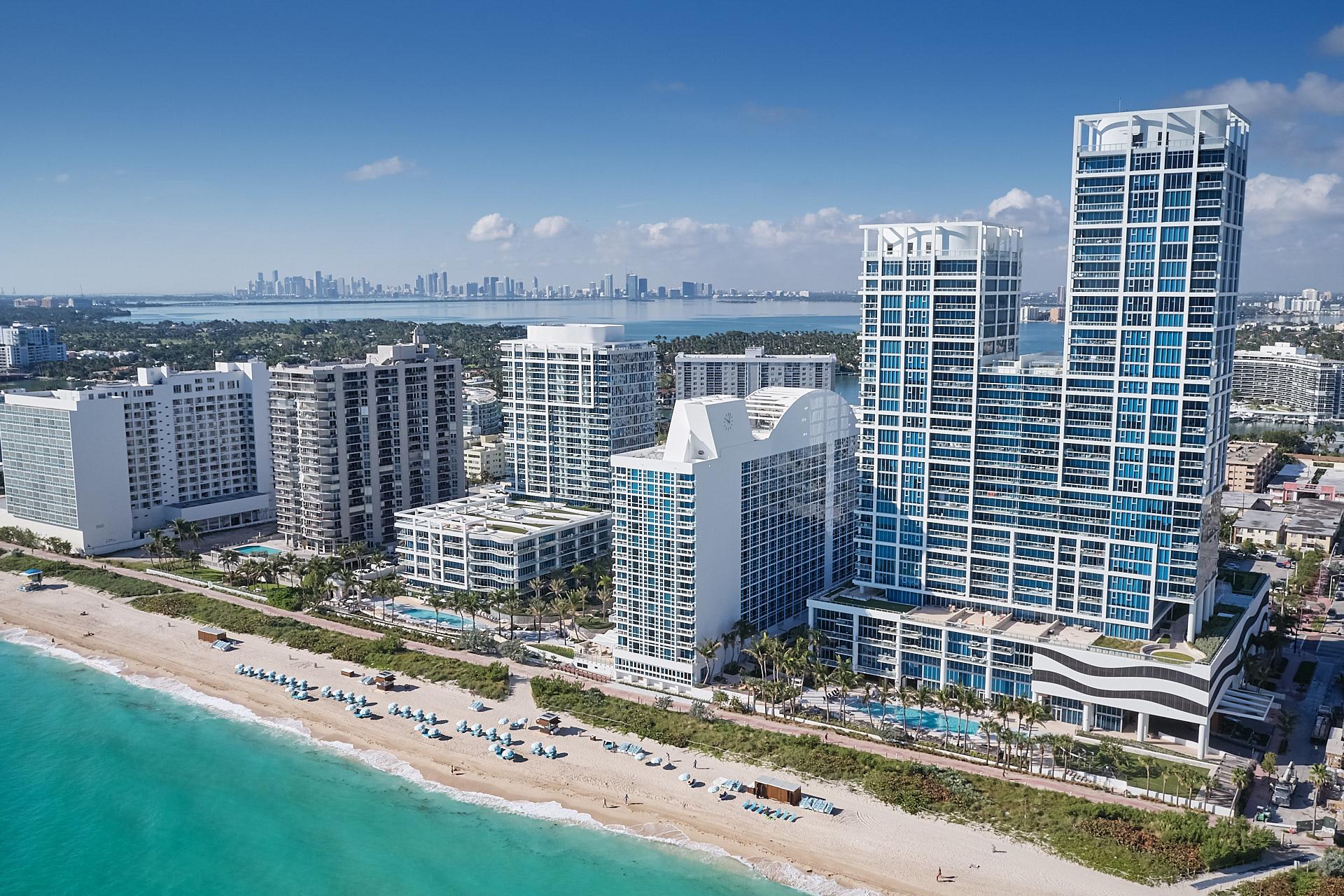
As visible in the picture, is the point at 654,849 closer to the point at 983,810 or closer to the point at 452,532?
the point at 983,810

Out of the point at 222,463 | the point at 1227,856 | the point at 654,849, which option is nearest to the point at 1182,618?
the point at 1227,856

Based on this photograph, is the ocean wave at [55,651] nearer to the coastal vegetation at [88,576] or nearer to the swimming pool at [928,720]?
the coastal vegetation at [88,576]

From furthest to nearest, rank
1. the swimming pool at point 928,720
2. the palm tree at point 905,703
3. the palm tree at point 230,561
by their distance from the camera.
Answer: the palm tree at point 230,561 < the swimming pool at point 928,720 < the palm tree at point 905,703

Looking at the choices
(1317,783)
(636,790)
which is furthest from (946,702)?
(636,790)

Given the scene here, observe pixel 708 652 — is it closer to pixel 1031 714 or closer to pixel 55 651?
pixel 1031 714

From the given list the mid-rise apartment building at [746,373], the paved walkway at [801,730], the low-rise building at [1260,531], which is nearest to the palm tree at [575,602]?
the paved walkway at [801,730]

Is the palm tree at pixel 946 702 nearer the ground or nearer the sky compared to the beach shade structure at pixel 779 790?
nearer the sky

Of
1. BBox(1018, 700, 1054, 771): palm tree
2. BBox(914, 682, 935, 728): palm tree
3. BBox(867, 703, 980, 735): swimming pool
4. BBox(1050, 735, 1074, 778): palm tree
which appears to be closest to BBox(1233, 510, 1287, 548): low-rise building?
BBox(867, 703, 980, 735): swimming pool
